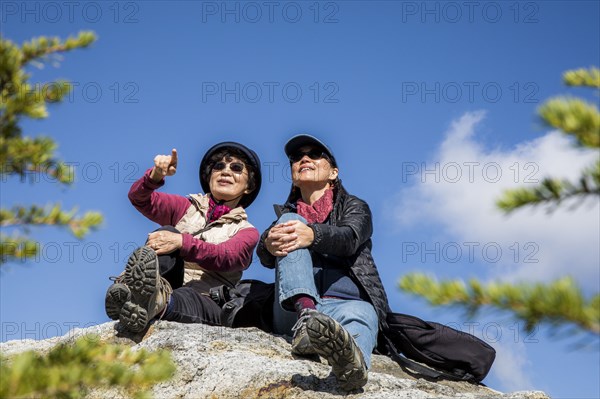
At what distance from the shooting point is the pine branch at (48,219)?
2840mm

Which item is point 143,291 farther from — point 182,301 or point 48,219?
point 48,219

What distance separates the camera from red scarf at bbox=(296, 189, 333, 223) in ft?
23.1

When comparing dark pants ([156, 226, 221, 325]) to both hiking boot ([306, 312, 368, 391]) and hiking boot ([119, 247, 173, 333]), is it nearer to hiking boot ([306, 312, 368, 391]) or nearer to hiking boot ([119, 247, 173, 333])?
hiking boot ([119, 247, 173, 333])

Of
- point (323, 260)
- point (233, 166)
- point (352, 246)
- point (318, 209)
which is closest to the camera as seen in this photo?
point (352, 246)

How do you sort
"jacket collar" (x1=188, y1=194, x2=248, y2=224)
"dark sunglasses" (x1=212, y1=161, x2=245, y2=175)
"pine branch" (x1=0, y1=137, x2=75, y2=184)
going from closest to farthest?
"pine branch" (x1=0, y1=137, x2=75, y2=184), "jacket collar" (x1=188, y1=194, x2=248, y2=224), "dark sunglasses" (x1=212, y1=161, x2=245, y2=175)

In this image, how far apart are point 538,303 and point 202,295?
17.3ft

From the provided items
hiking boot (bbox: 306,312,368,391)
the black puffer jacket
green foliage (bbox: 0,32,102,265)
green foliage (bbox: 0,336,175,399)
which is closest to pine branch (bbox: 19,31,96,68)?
green foliage (bbox: 0,32,102,265)

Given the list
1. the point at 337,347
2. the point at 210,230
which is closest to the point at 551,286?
the point at 337,347

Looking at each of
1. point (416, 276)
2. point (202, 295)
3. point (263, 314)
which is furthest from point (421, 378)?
point (416, 276)

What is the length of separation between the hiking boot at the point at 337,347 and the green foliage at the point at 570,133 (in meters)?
2.62

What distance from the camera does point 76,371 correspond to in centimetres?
239

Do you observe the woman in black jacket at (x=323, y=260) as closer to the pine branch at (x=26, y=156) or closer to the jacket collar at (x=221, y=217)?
the jacket collar at (x=221, y=217)

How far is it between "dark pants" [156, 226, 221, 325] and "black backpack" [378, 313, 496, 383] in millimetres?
1723

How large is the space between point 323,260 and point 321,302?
1.78 feet
